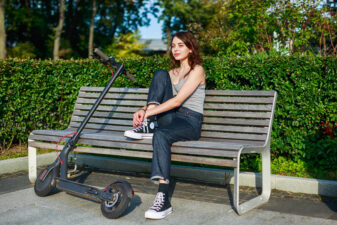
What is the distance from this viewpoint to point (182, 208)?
11.9 feet

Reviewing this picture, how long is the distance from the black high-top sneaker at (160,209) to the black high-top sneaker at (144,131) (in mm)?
613

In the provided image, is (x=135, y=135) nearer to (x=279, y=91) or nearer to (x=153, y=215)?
(x=153, y=215)

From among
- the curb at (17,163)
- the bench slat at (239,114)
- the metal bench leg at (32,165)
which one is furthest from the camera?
the curb at (17,163)

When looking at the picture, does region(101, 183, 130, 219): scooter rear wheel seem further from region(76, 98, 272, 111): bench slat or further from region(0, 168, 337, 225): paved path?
region(76, 98, 272, 111): bench slat

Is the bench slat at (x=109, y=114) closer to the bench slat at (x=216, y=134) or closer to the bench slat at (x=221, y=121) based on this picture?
the bench slat at (x=221, y=121)

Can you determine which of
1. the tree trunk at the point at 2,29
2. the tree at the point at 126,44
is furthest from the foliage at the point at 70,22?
the tree trunk at the point at 2,29

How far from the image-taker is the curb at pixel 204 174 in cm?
402

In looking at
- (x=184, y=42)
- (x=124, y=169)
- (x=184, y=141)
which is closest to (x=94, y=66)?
(x=124, y=169)

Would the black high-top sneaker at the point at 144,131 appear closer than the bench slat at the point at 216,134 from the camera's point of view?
Yes

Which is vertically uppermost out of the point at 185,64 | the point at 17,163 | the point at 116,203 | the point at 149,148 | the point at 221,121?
the point at 185,64

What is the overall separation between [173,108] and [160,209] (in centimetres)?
103

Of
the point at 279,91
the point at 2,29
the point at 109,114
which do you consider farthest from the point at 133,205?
the point at 2,29

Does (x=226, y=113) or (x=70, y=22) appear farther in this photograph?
(x=70, y=22)

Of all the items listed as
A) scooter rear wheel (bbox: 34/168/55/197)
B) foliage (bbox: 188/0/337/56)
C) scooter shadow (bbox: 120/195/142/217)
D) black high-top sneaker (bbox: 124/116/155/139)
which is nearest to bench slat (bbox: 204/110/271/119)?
black high-top sneaker (bbox: 124/116/155/139)
